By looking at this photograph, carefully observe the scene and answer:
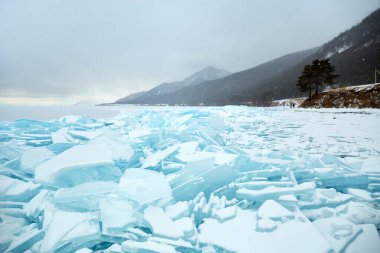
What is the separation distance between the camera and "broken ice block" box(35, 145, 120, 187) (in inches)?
96.0

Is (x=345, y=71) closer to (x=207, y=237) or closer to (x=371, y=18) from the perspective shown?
(x=371, y=18)

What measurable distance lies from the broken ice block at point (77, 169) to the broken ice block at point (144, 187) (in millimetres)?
305

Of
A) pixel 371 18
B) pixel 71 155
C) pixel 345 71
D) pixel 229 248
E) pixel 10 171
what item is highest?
pixel 371 18

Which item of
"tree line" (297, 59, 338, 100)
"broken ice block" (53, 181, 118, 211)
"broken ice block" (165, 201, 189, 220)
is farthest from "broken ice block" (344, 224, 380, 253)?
→ "tree line" (297, 59, 338, 100)

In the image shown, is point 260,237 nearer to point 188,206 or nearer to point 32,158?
point 188,206

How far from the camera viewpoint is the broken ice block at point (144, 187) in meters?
2.06

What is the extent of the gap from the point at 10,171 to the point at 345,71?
95.3m

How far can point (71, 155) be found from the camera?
8.83ft

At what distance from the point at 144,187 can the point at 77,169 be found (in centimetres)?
88

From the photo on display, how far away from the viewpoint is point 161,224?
5.85ft

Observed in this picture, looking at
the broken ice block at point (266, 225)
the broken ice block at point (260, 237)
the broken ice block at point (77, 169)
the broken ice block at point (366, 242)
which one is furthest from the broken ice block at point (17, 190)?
the broken ice block at point (366, 242)

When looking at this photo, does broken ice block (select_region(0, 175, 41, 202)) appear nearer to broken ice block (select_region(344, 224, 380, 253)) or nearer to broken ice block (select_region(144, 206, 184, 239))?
broken ice block (select_region(144, 206, 184, 239))

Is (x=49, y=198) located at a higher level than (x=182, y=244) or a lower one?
higher

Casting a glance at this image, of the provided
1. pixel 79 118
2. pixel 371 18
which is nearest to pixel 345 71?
pixel 371 18
